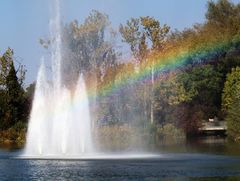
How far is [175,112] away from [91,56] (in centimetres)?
1164

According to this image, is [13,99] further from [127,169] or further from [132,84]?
[127,169]

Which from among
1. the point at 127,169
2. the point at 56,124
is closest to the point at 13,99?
the point at 56,124

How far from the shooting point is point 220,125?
223 feet

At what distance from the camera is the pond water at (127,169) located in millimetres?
23375

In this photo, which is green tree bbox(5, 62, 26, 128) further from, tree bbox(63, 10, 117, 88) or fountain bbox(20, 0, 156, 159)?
fountain bbox(20, 0, 156, 159)

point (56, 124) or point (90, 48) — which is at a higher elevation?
point (90, 48)

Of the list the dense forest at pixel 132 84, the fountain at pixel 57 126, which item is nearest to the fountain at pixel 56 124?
the fountain at pixel 57 126

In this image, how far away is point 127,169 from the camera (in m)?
26.1

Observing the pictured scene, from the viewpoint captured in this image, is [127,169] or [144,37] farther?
[144,37]

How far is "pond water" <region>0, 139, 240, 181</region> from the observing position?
23375mm

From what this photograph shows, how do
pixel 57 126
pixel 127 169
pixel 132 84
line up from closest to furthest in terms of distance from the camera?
pixel 127 169
pixel 57 126
pixel 132 84

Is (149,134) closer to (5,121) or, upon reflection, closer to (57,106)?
(5,121)

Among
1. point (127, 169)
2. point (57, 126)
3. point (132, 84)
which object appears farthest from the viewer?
point (132, 84)

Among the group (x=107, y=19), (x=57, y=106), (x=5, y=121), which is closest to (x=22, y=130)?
(x=5, y=121)
